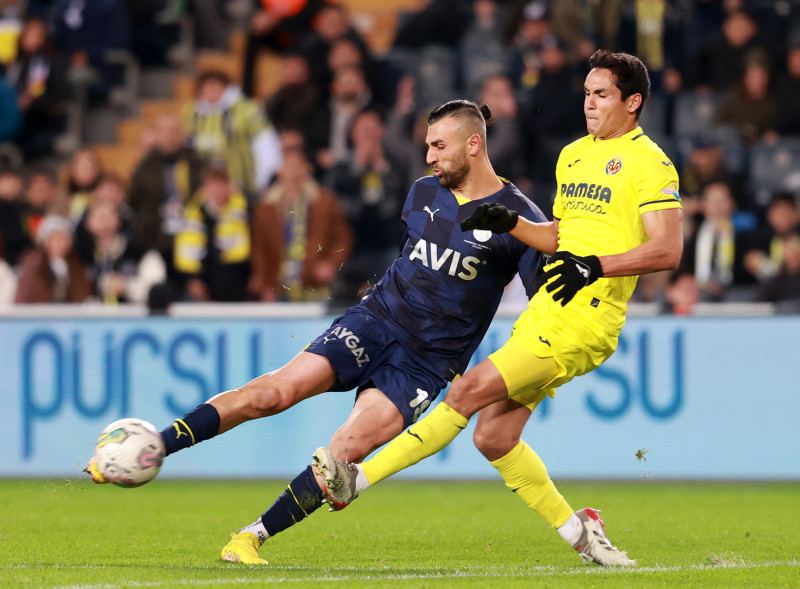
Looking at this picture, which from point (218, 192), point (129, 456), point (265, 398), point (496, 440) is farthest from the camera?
point (218, 192)

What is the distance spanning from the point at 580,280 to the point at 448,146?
0.98 meters

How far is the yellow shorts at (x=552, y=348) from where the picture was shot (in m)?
5.84

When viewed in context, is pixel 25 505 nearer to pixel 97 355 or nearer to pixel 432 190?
pixel 97 355

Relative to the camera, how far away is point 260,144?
43.4 feet

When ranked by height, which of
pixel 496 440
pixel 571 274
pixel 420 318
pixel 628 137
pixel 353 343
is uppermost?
pixel 628 137

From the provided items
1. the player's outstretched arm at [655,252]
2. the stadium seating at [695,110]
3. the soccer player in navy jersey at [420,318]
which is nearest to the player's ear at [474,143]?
the soccer player in navy jersey at [420,318]

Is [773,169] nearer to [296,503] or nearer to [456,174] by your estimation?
[456,174]

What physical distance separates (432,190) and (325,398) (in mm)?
4254

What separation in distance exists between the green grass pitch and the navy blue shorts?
2.57 feet

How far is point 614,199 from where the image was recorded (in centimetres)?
588

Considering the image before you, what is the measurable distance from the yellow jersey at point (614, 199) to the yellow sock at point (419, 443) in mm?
740

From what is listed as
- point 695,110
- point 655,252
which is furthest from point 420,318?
point 695,110

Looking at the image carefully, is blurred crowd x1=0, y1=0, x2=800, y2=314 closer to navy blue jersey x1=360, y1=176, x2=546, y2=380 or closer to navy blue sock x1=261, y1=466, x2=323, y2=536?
navy blue jersey x1=360, y1=176, x2=546, y2=380

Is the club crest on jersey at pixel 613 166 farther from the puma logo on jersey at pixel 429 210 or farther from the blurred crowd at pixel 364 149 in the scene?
the blurred crowd at pixel 364 149
